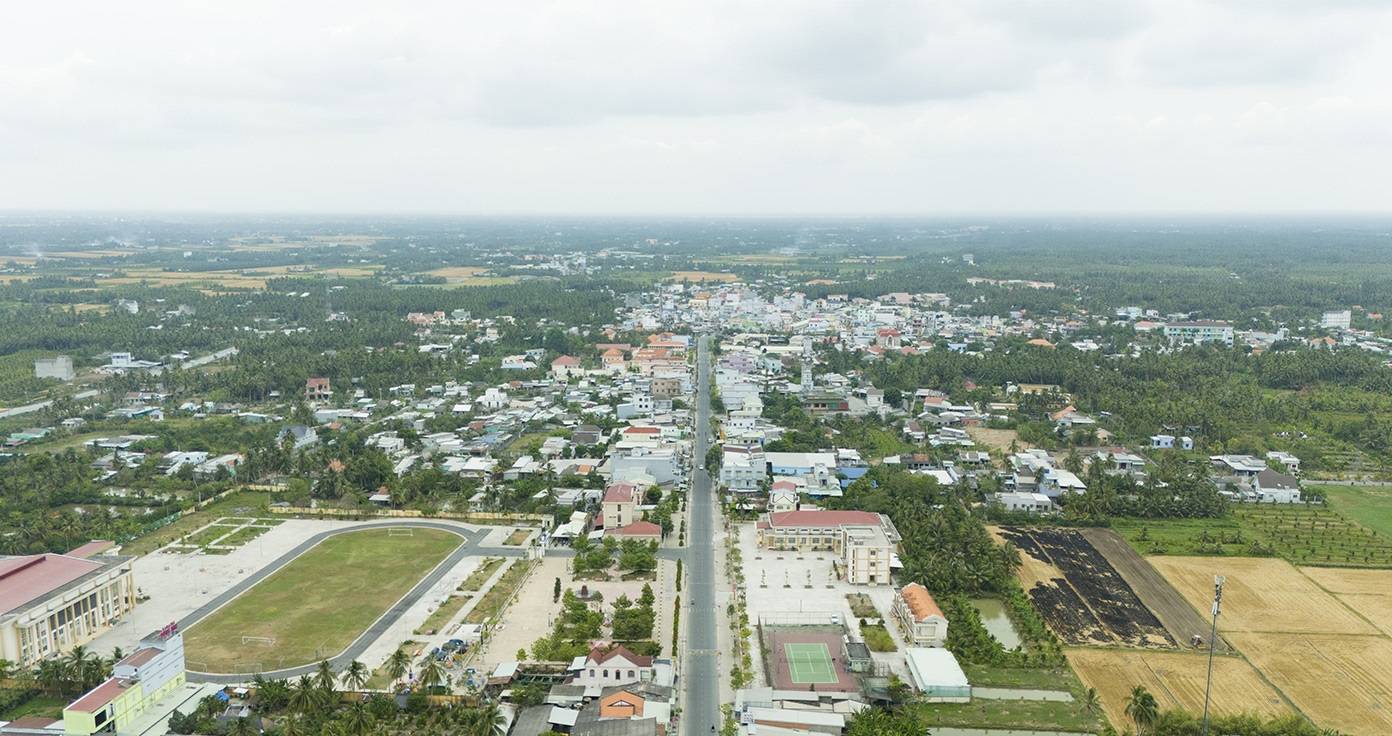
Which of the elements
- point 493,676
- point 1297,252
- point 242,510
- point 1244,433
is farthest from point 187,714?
point 1297,252

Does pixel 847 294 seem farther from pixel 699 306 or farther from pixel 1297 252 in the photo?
pixel 1297 252

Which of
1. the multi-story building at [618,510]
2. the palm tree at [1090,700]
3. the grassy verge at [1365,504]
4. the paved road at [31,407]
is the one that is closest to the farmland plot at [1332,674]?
the palm tree at [1090,700]

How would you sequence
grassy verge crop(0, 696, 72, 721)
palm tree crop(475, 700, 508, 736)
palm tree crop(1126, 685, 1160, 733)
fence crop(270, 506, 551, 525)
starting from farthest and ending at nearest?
fence crop(270, 506, 551, 525) → grassy verge crop(0, 696, 72, 721) → palm tree crop(1126, 685, 1160, 733) → palm tree crop(475, 700, 508, 736)

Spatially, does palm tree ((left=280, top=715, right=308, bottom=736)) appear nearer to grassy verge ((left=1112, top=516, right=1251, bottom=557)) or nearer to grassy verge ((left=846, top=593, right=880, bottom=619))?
grassy verge ((left=846, top=593, right=880, bottom=619))

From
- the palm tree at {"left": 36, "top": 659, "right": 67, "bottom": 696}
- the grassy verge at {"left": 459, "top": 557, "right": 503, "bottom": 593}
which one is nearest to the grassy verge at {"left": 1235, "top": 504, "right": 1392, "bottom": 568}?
the grassy verge at {"left": 459, "top": 557, "right": 503, "bottom": 593}

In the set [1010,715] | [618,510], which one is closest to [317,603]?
[618,510]

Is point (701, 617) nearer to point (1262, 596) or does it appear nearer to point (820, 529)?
point (820, 529)
